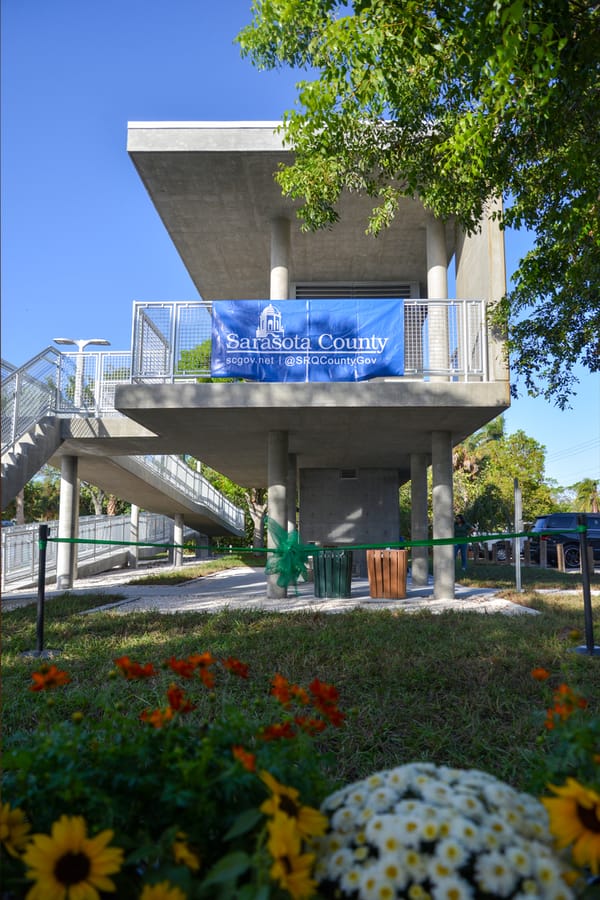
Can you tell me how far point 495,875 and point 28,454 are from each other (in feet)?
39.3

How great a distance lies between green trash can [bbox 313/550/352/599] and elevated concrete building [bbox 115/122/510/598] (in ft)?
2.92

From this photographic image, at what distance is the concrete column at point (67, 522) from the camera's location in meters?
14.9

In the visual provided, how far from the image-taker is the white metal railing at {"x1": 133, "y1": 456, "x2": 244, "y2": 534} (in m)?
19.8

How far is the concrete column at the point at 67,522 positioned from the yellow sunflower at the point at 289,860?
1406cm

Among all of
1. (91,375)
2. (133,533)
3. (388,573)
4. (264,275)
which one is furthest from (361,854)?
(133,533)

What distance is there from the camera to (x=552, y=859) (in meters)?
1.52

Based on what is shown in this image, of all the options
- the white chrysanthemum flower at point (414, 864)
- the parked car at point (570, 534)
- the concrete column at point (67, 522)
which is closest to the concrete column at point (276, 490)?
the concrete column at point (67, 522)

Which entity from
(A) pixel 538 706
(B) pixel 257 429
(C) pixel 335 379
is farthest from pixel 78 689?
(B) pixel 257 429

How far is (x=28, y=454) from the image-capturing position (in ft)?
39.7

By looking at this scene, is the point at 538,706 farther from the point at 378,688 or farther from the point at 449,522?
the point at 449,522

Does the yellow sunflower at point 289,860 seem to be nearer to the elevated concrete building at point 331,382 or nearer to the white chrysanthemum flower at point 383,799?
the white chrysanthemum flower at point 383,799

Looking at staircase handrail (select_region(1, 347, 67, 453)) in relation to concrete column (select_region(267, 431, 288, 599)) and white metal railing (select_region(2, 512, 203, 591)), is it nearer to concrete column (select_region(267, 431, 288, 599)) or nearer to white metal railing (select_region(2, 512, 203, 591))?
white metal railing (select_region(2, 512, 203, 591))

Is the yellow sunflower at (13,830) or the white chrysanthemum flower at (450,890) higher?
the yellow sunflower at (13,830)

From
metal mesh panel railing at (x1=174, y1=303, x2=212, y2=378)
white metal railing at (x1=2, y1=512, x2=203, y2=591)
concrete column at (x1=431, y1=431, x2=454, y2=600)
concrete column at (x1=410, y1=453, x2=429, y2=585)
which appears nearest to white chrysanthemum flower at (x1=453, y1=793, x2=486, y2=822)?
white metal railing at (x1=2, y1=512, x2=203, y2=591)
